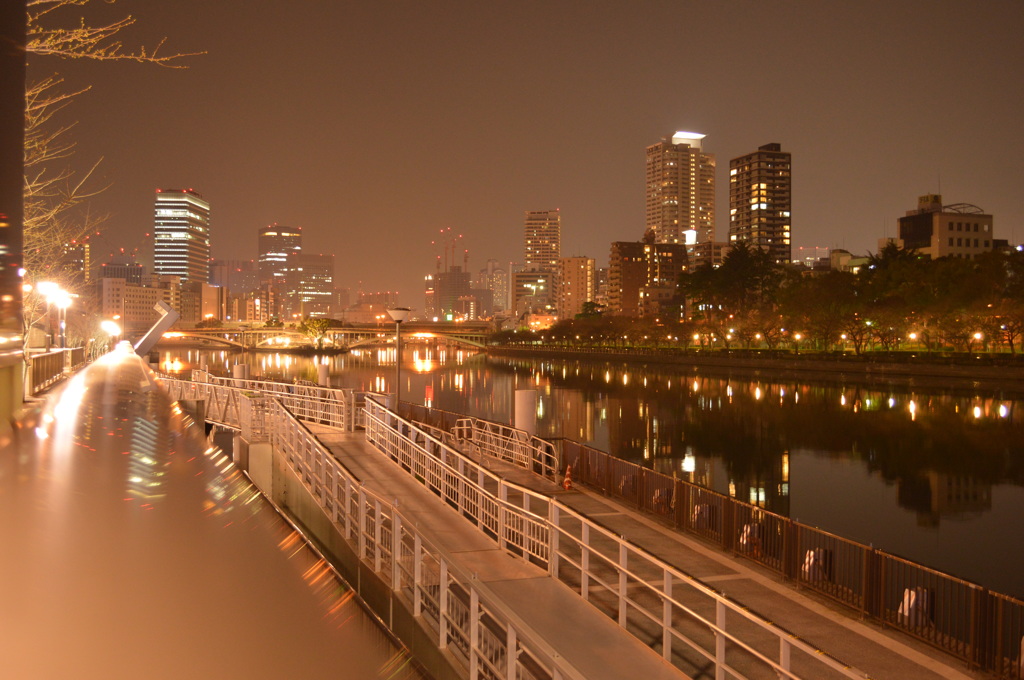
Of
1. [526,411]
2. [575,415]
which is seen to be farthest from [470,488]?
[575,415]

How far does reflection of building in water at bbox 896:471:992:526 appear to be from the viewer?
22.3m

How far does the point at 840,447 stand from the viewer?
33.2 meters

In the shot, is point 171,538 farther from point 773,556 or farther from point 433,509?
point 773,556

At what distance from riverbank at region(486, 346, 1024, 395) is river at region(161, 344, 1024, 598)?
299 centimetres

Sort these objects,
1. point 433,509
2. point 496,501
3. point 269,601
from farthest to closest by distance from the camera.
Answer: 1. point 433,509
2. point 496,501
3. point 269,601

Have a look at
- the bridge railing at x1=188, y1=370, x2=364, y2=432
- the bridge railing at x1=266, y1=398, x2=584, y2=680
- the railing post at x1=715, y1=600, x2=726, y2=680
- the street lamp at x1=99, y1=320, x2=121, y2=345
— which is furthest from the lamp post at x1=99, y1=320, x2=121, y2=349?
the railing post at x1=715, y1=600, x2=726, y2=680

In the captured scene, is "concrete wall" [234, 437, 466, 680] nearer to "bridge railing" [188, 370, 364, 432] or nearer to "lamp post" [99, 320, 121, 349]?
"bridge railing" [188, 370, 364, 432]

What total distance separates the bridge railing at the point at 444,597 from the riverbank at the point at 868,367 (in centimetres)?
5265

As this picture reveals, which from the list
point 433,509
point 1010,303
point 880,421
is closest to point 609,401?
point 880,421

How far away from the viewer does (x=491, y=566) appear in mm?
8656

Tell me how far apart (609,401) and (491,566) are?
46.3 meters

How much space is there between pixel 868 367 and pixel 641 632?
6351 centimetres

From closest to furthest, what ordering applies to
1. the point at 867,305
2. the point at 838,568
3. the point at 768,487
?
the point at 838,568
the point at 768,487
the point at 867,305

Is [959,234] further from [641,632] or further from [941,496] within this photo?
[641,632]
